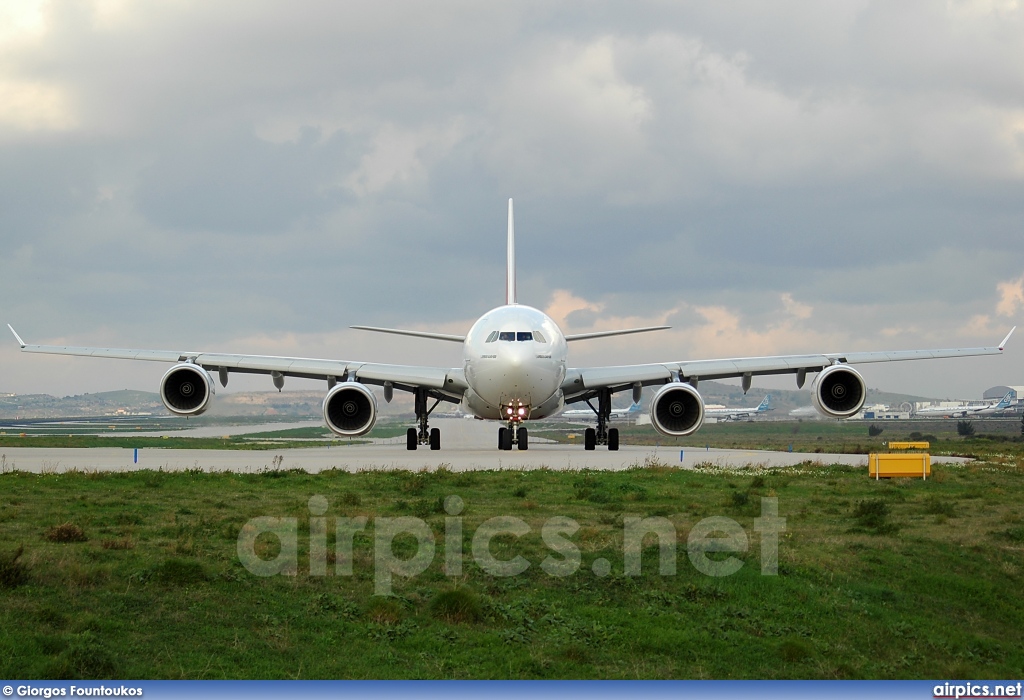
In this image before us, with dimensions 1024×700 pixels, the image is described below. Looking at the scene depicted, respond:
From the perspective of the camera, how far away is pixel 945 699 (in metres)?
7.71

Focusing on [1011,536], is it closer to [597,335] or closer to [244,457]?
[597,335]

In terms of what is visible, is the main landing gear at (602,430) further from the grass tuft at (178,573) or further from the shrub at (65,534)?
the grass tuft at (178,573)

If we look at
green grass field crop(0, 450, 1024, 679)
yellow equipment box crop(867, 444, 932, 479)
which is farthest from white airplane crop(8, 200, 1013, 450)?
green grass field crop(0, 450, 1024, 679)

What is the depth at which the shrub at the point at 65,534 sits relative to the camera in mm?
12891

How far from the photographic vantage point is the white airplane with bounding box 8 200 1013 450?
3142cm

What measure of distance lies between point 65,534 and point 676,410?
22261 mm

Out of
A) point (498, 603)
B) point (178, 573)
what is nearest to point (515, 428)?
point (498, 603)

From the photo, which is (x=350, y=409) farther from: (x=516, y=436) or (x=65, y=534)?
(x=65, y=534)

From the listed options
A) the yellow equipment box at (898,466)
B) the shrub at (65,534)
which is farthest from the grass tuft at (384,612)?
the yellow equipment box at (898,466)

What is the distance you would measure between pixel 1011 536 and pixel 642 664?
9.65 meters

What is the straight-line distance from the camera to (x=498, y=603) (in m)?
10.8

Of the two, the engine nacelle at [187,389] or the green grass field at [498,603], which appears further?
the engine nacelle at [187,389]

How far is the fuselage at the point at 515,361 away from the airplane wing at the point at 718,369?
111 inches

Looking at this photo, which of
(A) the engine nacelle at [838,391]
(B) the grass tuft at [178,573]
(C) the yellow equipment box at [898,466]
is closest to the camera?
(B) the grass tuft at [178,573]
